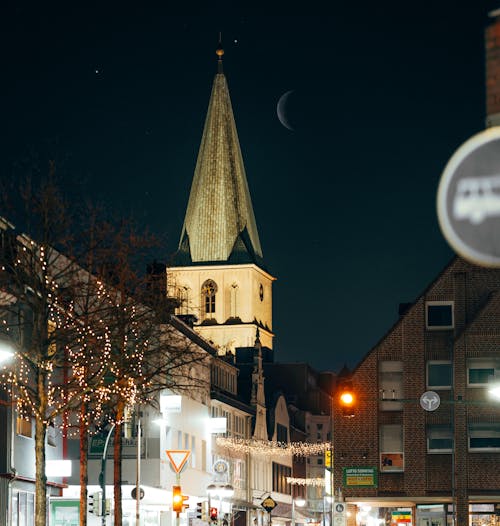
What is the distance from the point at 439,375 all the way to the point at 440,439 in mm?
2964

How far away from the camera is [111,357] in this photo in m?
39.6

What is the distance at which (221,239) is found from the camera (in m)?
187

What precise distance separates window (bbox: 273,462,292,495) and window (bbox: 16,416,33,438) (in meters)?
80.3

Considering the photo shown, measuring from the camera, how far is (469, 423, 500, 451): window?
62875mm

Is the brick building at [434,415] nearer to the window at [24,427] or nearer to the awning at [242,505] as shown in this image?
the window at [24,427]

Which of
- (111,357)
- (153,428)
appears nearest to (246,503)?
(153,428)

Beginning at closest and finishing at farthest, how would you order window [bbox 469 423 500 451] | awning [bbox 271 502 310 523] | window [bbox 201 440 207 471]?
window [bbox 469 423 500 451] < window [bbox 201 440 207 471] < awning [bbox 271 502 310 523]

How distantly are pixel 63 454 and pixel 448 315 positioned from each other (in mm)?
18997

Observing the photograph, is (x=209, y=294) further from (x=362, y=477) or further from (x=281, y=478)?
(x=362, y=477)

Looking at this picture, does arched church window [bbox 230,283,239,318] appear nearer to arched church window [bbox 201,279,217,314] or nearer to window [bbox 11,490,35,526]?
arched church window [bbox 201,279,217,314]

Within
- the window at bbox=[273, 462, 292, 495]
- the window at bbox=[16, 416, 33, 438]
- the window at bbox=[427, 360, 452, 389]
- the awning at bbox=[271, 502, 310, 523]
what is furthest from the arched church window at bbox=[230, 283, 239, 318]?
the window at bbox=[16, 416, 33, 438]

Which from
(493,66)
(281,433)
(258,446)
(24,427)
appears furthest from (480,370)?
(281,433)

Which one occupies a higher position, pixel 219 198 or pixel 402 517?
pixel 219 198

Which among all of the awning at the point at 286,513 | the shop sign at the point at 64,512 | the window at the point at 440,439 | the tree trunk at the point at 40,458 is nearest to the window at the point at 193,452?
the shop sign at the point at 64,512
